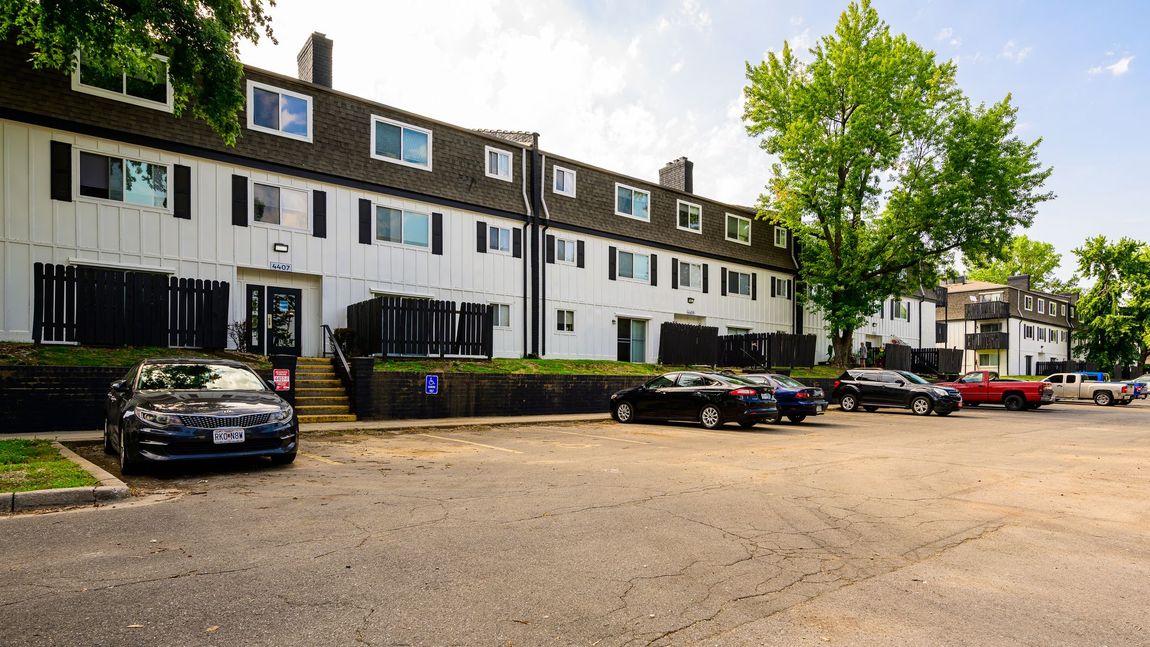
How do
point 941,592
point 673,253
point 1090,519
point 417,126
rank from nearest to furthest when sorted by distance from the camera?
point 941,592
point 1090,519
point 417,126
point 673,253

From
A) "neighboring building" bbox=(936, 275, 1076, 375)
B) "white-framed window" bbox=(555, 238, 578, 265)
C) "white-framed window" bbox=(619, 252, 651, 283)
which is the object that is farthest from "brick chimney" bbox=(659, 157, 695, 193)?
"neighboring building" bbox=(936, 275, 1076, 375)

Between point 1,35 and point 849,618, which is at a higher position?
point 1,35

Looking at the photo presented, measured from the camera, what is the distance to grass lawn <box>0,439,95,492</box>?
23.7 feet

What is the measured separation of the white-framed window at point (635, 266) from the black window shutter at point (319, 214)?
12.7 meters

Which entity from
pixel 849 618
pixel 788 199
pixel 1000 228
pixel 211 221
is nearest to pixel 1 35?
pixel 211 221

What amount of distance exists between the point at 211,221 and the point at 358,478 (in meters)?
13.1

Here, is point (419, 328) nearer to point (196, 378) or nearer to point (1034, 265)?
point (196, 378)

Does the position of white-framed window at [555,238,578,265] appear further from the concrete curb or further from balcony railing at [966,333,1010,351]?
balcony railing at [966,333,1010,351]

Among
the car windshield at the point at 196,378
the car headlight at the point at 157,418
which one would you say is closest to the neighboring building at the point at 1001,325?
the car windshield at the point at 196,378

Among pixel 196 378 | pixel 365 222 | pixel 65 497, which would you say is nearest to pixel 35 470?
pixel 65 497

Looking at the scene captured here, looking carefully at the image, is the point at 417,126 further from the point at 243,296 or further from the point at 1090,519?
the point at 1090,519

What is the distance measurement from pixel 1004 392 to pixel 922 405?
8.12 meters

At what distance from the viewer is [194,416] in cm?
869

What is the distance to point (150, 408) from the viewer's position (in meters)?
8.70
